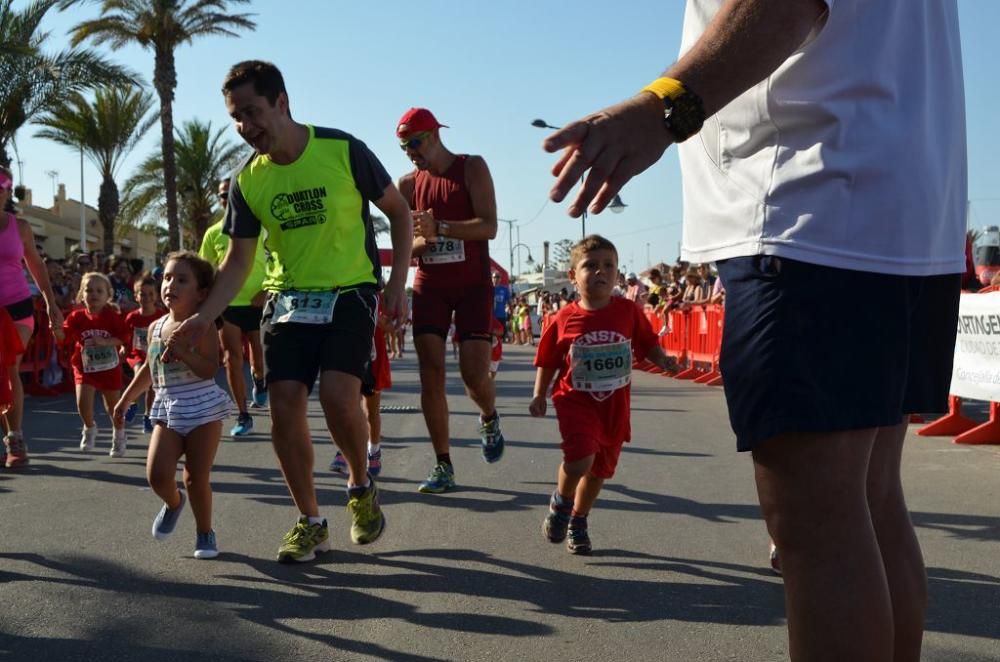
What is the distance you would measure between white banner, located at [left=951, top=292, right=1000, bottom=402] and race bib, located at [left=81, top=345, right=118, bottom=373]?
6.58m

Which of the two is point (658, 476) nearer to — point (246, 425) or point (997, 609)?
point (997, 609)

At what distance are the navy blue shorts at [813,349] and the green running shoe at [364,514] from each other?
3.15 metres

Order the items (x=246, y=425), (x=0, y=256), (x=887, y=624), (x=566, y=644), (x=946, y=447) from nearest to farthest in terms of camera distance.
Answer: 1. (x=887, y=624)
2. (x=566, y=644)
3. (x=0, y=256)
4. (x=946, y=447)
5. (x=246, y=425)

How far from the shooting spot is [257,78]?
191 inches

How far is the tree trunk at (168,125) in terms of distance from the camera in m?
28.1

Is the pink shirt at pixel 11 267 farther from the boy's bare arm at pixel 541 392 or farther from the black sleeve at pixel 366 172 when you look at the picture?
the boy's bare arm at pixel 541 392

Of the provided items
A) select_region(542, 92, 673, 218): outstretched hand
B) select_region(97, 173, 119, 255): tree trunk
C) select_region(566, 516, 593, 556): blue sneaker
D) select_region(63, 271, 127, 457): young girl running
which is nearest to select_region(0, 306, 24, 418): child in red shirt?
select_region(63, 271, 127, 457): young girl running

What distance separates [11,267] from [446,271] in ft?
8.90

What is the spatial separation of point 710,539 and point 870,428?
132 inches

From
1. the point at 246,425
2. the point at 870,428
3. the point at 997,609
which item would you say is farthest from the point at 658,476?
the point at 870,428

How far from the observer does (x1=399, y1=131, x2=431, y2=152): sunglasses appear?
6484mm

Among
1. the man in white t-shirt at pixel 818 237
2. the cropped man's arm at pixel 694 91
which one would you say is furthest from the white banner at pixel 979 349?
the cropped man's arm at pixel 694 91

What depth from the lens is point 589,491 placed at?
16.8 ft

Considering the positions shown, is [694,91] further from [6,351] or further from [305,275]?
[6,351]
